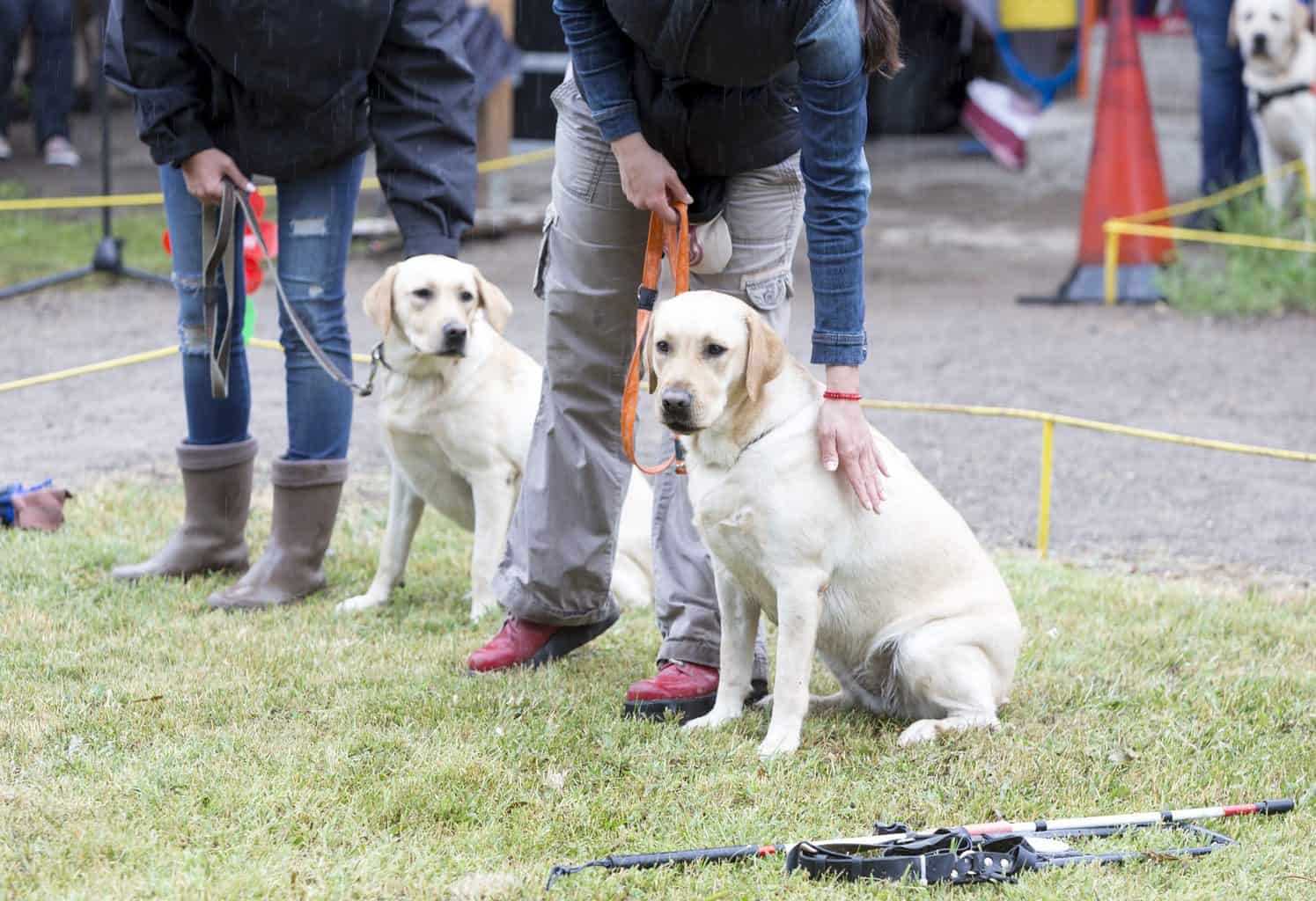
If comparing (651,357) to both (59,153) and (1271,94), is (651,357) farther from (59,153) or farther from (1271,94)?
(59,153)

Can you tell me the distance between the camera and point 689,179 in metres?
3.30

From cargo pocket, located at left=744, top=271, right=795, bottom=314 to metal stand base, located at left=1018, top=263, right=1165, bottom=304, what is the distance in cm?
607

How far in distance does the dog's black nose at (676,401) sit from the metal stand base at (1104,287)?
6.56 metres

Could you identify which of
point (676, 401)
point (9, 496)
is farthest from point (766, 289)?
point (9, 496)

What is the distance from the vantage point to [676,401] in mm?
3023

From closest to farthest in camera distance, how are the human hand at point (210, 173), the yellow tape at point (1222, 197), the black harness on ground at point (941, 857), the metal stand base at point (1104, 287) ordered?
the black harness on ground at point (941, 857) → the human hand at point (210, 173) → the yellow tape at point (1222, 197) → the metal stand base at point (1104, 287)

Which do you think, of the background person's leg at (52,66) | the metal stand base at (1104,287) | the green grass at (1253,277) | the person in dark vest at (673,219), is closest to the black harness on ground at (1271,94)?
the green grass at (1253,277)

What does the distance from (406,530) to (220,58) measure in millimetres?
1395

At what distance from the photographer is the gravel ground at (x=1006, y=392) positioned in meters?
5.54

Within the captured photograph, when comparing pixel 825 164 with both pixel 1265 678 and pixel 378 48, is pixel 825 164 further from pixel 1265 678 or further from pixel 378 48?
pixel 1265 678

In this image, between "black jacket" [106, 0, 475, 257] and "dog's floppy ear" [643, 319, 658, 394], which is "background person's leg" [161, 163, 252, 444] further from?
"dog's floppy ear" [643, 319, 658, 394]

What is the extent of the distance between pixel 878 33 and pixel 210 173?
6.18 ft

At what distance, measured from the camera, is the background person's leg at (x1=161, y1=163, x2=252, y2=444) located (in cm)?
415

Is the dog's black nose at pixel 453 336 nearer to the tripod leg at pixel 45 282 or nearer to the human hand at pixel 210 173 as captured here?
the human hand at pixel 210 173
